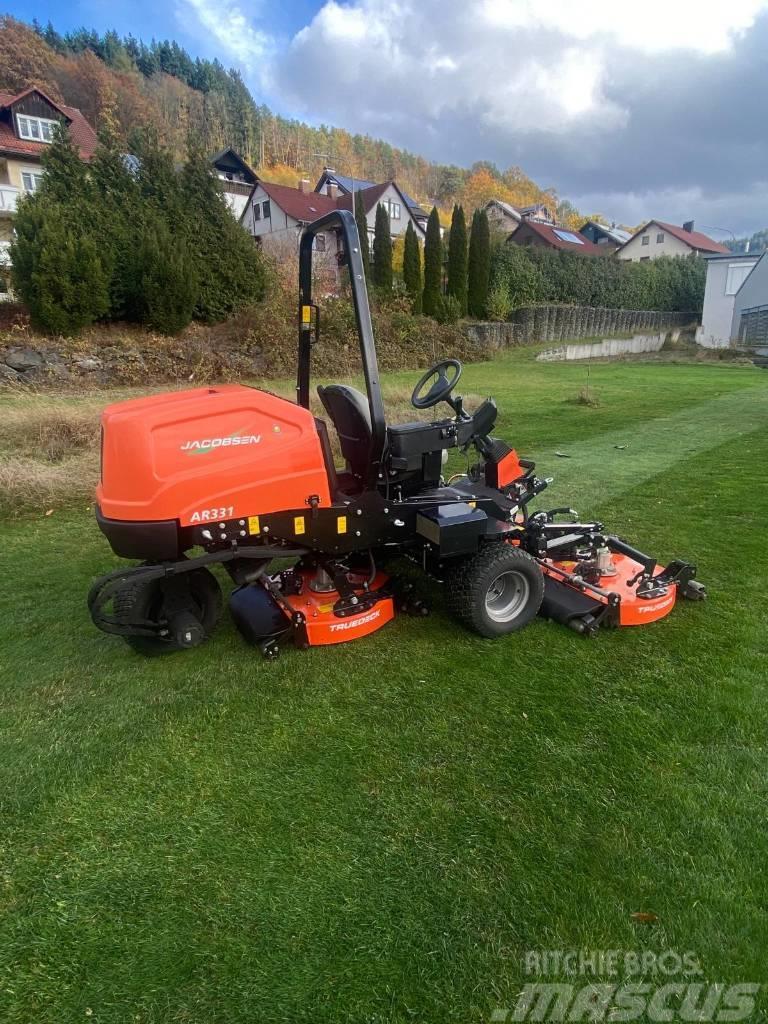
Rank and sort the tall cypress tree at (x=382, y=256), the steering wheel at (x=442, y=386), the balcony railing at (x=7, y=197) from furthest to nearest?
the balcony railing at (x=7, y=197)
the tall cypress tree at (x=382, y=256)
the steering wheel at (x=442, y=386)

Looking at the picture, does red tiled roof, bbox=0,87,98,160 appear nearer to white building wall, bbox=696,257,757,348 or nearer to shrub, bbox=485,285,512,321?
shrub, bbox=485,285,512,321

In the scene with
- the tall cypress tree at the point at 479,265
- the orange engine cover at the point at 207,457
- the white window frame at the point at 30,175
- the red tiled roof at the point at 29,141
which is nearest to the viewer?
the orange engine cover at the point at 207,457

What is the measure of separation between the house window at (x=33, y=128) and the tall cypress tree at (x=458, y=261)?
19.9 m

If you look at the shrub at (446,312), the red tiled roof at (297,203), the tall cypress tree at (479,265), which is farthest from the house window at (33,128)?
the shrub at (446,312)

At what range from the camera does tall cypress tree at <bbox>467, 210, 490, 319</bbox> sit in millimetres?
28125

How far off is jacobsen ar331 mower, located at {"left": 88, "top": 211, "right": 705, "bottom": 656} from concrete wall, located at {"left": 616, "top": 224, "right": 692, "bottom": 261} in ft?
177

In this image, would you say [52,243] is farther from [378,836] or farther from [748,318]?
[748,318]

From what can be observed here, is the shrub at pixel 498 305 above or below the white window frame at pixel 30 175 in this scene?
below

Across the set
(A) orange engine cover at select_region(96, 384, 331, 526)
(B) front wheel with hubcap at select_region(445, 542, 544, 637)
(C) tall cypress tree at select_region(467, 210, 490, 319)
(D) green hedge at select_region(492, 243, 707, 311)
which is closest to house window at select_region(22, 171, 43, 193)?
(C) tall cypress tree at select_region(467, 210, 490, 319)

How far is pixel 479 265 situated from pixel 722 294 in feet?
58.9

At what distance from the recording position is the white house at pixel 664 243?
164ft

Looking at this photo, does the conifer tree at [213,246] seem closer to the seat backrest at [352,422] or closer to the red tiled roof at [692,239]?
the seat backrest at [352,422]

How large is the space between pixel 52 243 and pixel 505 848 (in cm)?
1606

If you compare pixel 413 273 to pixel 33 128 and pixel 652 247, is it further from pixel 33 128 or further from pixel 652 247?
pixel 652 247
